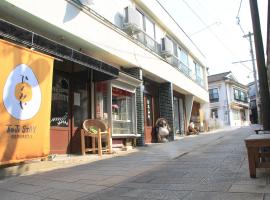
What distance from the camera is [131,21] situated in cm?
1427

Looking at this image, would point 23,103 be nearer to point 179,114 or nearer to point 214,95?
point 179,114

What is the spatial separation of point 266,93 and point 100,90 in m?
7.11

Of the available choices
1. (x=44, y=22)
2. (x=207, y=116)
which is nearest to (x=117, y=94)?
(x=44, y=22)

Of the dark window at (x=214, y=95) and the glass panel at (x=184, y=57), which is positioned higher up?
the dark window at (x=214, y=95)

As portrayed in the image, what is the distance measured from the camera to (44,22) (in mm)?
9047

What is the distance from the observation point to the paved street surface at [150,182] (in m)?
5.17

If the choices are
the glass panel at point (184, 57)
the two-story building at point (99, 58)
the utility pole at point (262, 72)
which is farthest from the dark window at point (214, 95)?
the utility pole at point (262, 72)

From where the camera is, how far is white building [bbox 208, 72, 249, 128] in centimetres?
4978

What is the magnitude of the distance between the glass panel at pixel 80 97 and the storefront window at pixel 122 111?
139cm

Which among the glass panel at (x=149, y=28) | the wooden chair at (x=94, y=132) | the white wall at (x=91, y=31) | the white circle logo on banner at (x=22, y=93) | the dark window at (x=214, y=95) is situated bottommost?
the wooden chair at (x=94, y=132)

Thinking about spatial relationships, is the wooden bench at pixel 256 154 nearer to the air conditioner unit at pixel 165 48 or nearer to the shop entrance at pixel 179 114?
the air conditioner unit at pixel 165 48

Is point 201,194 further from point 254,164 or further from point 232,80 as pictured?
point 232,80

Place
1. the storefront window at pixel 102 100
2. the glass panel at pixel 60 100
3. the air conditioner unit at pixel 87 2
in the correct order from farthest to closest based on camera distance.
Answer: the storefront window at pixel 102 100
the air conditioner unit at pixel 87 2
the glass panel at pixel 60 100

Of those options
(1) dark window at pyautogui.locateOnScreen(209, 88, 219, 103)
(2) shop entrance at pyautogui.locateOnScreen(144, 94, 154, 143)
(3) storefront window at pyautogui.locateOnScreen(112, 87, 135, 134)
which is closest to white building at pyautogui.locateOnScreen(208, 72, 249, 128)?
(1) dark window at pyautogui.locateOnScreen(209, 88, 219, 103)
